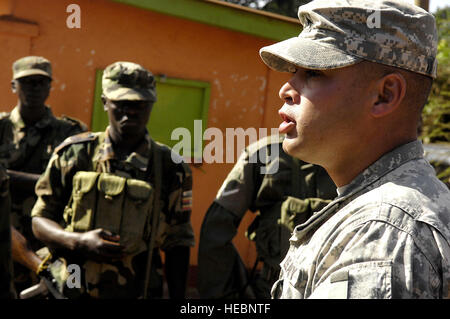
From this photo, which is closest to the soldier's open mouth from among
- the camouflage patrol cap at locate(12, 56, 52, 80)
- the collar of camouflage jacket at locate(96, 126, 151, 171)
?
the collar of camouflage jacket at locate(96, 126, 151, 171)

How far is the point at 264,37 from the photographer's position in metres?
6.83

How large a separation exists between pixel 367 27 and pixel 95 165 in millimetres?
2736

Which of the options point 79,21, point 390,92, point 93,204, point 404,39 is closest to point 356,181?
point 390,92

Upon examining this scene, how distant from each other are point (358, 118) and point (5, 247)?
6.35ft

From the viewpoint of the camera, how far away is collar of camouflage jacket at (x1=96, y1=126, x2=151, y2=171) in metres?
3.98

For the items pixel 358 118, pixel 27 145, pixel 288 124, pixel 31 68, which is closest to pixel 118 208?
pixel 27 145

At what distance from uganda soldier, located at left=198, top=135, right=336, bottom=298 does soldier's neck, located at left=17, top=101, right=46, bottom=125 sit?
6.43 feet

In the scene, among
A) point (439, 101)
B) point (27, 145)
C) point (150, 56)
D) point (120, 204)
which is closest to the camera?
point (120, 204)

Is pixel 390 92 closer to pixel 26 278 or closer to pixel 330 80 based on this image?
pixel 330 80

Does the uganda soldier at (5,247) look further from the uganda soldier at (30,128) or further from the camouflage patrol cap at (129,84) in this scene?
→ the uganda soldier at (30,128)

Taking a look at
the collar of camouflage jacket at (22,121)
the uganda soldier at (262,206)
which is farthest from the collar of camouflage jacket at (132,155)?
the collar of camouflage jacket at (22,121)

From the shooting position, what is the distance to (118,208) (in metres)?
3.86

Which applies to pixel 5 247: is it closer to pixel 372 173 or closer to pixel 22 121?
pixel 372 173

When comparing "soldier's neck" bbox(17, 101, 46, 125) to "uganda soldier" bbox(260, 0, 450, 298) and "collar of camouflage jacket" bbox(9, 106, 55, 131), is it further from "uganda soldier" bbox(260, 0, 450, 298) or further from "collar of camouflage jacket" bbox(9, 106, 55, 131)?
"uganda soldier" bbox(260, 0, 450, 298)
